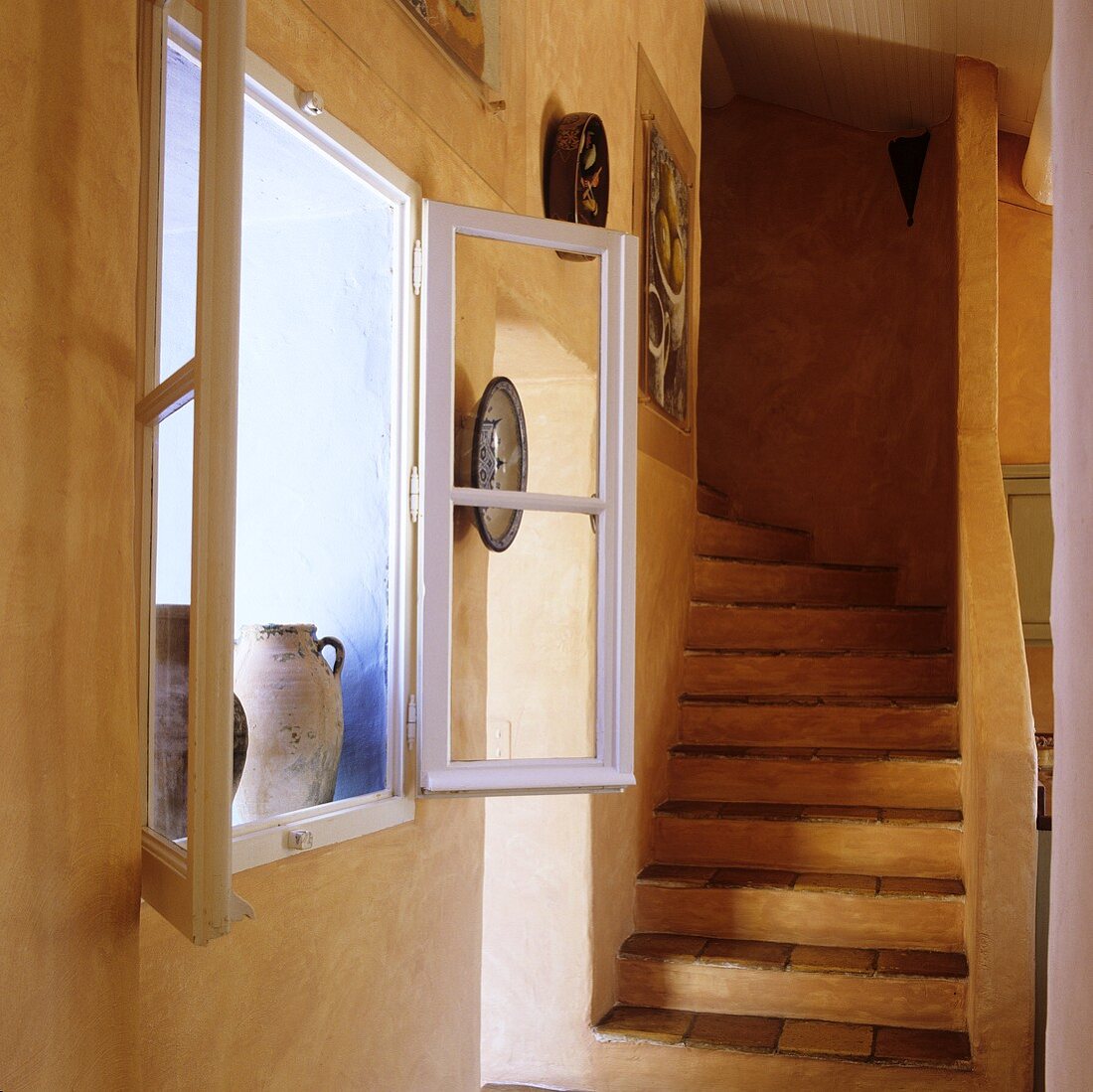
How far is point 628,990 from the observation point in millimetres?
3930

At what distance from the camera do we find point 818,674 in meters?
4.94

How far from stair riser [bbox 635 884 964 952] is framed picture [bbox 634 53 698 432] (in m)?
1.68

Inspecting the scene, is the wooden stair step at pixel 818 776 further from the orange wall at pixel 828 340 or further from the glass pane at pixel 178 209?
the glass pane at pixel 178 209

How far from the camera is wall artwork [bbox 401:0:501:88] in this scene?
8.73 feet

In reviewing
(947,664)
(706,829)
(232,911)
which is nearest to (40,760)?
(232,911)

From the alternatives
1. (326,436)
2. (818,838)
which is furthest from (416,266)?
(818,838)

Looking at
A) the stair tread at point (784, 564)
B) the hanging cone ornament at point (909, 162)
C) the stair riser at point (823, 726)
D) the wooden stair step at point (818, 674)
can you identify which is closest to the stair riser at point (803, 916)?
the stair riser at point (823, 726)

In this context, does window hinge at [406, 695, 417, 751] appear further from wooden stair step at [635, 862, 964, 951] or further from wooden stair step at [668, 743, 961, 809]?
wooden stair step at [668, 743, 961, 809]

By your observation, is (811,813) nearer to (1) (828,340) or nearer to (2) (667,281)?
(2) (667,281)

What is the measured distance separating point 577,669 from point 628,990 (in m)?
1.56

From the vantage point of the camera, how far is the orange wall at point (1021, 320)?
616cm

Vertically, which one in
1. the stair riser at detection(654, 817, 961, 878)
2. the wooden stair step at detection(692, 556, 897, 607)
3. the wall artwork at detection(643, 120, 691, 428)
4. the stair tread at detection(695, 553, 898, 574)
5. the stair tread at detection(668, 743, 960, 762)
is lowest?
the stair riser at detection(654, 817, 961, 878)

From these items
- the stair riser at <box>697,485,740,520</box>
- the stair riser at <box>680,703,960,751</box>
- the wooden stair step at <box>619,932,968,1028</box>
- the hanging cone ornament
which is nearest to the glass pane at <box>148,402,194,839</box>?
the wooden stair step at <box>619,932,968,1028</box>

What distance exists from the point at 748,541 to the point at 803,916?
230cm
